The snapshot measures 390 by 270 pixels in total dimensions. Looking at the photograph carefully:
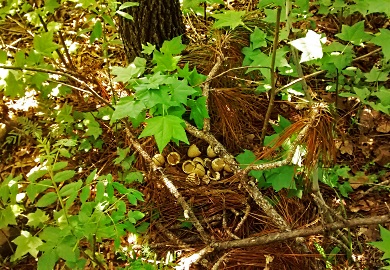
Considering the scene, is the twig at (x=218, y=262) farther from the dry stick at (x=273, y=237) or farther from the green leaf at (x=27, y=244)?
the green leaf at (x=27, y=244)

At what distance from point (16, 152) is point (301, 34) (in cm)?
213

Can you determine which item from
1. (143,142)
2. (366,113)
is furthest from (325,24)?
(143,142)

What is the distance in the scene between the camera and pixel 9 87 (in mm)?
2119

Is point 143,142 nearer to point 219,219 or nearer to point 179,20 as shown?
point 219,219

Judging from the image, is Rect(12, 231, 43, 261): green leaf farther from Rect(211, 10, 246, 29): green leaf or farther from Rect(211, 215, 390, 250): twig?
Rect(211, 10, 246, 29): green leaf

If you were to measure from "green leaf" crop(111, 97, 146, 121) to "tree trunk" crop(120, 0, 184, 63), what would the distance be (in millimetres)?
1151

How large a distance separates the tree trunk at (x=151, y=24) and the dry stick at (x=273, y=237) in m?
1.45

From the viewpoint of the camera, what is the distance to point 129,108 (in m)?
1.55

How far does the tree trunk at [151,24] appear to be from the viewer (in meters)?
2.59

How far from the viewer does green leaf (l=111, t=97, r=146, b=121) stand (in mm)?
1518

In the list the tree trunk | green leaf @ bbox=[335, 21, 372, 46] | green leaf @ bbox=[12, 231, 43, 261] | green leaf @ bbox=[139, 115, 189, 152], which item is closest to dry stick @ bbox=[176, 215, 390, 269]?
green leaf @ bbox=[12, 231, 43, 261]

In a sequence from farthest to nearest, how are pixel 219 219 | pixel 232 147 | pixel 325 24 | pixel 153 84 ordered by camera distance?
pixel 325 24, pixel 232 147, pixel 219 219, pixel 153 84

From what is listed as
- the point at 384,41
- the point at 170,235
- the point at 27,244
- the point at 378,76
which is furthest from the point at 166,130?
the point at 378,76

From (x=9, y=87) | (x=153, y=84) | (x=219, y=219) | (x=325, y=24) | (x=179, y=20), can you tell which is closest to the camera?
(x=153, y=84)
